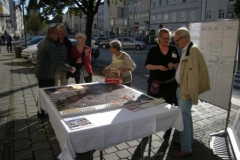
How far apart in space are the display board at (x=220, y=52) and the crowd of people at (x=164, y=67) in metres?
0.76

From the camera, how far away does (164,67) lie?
3684 millimetres

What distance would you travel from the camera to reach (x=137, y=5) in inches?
2430

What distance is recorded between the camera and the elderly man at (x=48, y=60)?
4.22 meters

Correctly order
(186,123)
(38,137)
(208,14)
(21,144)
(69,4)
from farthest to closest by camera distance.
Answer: (208,14) → (69,4) → (38,137) → (21,144) → (186,123)

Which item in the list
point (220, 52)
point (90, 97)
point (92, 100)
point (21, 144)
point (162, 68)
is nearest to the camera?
point (92, 100)

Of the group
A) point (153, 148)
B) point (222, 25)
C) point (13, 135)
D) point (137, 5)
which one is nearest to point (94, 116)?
point (153, 148)

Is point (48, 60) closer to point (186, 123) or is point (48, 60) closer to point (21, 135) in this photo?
point (21, 135)

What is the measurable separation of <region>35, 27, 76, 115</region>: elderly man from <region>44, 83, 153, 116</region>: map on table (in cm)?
68

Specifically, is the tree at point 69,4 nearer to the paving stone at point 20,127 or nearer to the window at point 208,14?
the paving stone at point 20,127

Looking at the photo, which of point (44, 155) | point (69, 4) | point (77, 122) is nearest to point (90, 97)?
point (77, 122)

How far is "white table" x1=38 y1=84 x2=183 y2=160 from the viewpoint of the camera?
2.19m

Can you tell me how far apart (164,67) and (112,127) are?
1642mm

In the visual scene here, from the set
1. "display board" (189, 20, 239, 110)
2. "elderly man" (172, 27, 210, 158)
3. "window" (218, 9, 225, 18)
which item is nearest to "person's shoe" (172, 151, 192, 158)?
"elderly man" (172, 27, 210, 158)

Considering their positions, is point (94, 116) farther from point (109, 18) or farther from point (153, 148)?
point (109, 18)
